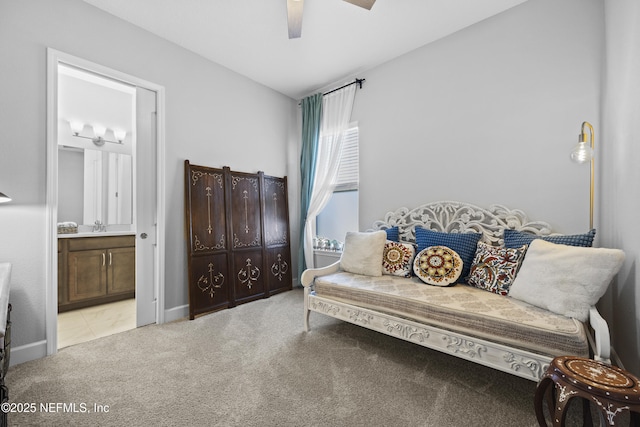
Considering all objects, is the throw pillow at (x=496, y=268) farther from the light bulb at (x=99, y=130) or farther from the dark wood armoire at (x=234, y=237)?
the light bulb at (x=99, y=130)

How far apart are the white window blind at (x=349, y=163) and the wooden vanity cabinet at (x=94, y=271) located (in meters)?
2.86

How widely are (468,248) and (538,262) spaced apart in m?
0.61

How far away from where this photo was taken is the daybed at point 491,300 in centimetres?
143

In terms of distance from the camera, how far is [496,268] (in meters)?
2.04

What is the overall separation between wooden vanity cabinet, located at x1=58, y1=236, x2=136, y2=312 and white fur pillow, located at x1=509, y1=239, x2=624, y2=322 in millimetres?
4175

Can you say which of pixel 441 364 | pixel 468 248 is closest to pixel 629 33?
pixel 468 248

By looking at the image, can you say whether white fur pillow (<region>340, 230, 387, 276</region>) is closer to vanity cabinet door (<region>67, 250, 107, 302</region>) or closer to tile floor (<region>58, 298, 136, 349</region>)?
tile floor (<region>58, 298, 136, 349</region>)

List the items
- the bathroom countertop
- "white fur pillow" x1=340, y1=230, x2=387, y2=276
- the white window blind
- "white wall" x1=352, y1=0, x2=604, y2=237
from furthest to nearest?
1. the white window blind
2. the bathroom countertop
3. "white fur pillow" x1=340, y1=230, x2=387, y2=276
4. "white wall" x1=352, y1=0, x2=604, y2=237

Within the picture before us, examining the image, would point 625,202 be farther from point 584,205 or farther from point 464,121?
point 464,121

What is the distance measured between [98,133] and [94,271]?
1800 millimetres

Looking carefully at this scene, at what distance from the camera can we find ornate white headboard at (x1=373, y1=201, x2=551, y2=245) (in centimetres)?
231

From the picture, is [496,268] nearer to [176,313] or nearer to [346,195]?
[346,195]

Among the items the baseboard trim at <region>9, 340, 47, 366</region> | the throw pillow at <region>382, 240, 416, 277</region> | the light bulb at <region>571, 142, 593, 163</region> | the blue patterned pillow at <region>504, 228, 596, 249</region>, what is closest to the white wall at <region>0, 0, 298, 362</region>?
the baseboard trim at <region>9, 340, 47, 366</region>

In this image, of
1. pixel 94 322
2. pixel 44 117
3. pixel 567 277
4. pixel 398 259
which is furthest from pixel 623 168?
pixel 94 322
